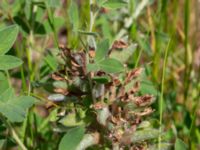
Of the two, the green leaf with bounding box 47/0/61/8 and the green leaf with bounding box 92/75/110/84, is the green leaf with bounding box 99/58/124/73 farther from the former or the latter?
the green leaf with bounding box 47/0/61/8

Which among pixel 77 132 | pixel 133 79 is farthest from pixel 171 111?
pixel 77 132

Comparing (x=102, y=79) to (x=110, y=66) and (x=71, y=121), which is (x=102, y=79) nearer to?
(x=110, y=66)

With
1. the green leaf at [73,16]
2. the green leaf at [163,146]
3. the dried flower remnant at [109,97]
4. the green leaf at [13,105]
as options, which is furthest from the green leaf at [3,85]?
the green leaf at [163,146]

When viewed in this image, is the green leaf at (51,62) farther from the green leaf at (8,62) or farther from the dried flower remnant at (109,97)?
the green leaf at (8,62)

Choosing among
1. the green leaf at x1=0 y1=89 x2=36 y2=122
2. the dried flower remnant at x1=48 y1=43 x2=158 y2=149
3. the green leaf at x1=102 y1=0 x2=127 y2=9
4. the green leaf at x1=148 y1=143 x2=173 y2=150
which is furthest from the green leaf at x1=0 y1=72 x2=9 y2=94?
the green leaf at x1=148 y1=143 x2=173 y2=150

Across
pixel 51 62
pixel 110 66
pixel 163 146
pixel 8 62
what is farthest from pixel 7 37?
pixel 163 146

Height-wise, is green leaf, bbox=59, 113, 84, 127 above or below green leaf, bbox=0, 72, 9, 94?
below

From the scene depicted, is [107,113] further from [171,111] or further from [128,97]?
[171,111]
